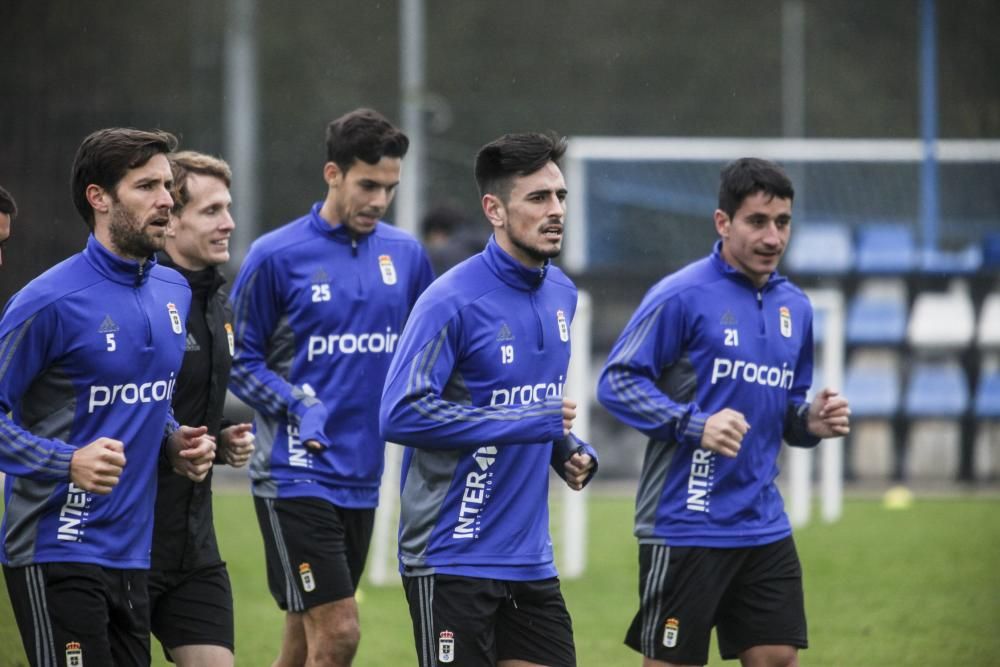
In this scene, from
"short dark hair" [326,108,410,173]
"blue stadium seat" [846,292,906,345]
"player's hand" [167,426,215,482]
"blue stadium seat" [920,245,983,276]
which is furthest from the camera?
"blue stadium seat" [920,245,983,276]

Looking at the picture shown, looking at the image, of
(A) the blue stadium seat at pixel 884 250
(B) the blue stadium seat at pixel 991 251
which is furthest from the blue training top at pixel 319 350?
(B) the blue stadium seat at pixel 991 251

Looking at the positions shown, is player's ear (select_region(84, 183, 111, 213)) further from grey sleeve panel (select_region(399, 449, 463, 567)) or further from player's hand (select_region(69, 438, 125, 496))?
grey sleeve panel (select_region(399, 449, 463, 567))

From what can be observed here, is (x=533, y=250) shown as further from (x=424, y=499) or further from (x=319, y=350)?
(x=319, y=350)

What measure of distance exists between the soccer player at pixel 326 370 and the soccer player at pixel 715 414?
1036 millimetres

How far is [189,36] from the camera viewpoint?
1519 cm

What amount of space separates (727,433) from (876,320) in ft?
31.7

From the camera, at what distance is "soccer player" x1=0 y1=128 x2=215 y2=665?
438cm

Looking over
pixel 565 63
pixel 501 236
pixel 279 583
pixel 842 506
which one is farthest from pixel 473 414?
pixel 565 63

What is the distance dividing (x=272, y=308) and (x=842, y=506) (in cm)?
809

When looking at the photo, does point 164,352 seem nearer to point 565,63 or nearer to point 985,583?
point 985,583

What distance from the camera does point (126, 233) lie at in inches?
180

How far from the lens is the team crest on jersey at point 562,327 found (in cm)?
495

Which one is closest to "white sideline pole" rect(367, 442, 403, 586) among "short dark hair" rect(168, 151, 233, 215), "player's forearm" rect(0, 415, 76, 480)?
"short dark hair" rect(168, 151, 233, 215)

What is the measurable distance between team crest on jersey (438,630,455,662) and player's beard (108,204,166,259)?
1.45 m
